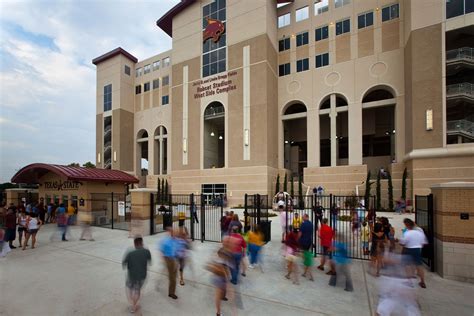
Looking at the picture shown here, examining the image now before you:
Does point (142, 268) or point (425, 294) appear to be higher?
point (142, 268)

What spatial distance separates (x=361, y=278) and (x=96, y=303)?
23.8 ft

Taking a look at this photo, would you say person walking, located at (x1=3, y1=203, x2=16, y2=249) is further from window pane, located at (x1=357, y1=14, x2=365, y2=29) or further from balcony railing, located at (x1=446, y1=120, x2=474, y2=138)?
window pane, located at (x1=357, y1=14, x2=365, y2=29)

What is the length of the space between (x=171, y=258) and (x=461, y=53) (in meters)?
30.7

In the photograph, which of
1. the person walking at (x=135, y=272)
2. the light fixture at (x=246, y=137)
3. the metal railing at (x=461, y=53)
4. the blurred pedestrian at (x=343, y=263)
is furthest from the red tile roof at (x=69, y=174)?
the metal railing at (x=461, y=53)

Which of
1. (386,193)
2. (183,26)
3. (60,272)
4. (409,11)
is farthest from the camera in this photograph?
(183,26)

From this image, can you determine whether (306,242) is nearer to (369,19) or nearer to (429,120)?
(429,120)

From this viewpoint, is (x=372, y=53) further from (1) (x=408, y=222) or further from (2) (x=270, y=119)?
(1) (x=408, y=222)

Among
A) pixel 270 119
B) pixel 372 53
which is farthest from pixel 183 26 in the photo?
pixel 372 53

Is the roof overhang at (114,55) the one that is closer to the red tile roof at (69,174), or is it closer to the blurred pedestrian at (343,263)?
the red tile roof at (69,174)

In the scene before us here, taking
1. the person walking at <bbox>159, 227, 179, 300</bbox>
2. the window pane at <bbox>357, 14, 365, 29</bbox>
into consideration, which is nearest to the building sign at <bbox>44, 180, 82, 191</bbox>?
the person walking at <bbox>159, 227, 179, 300</bbox>

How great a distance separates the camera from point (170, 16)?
3872cm

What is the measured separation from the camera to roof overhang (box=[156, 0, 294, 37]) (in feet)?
119

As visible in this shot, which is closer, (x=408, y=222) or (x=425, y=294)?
(x=425, y=294)

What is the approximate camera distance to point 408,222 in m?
7.20
